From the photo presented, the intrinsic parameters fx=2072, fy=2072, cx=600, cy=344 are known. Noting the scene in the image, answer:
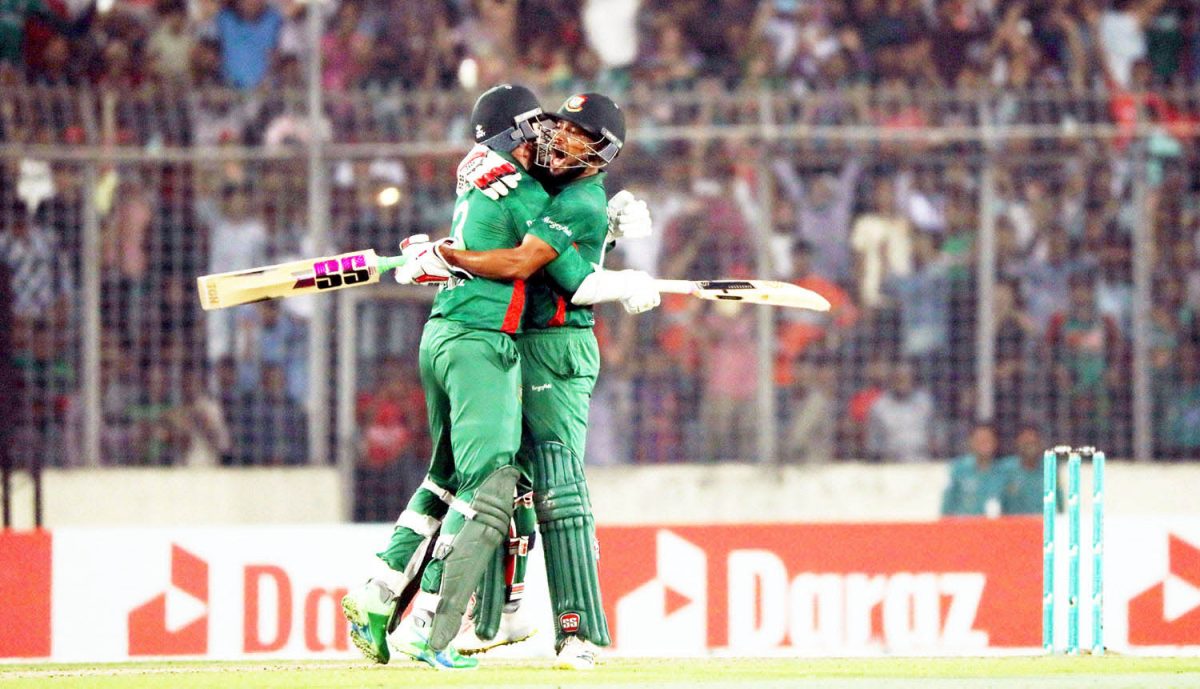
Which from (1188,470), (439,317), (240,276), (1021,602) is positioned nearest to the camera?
(439,317)

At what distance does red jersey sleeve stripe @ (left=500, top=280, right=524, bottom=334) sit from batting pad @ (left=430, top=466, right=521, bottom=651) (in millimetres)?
557

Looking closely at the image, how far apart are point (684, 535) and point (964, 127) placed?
4040 millimetres

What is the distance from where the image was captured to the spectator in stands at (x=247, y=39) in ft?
51.3

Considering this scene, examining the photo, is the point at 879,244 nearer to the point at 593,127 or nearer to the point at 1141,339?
the point at 1141,339

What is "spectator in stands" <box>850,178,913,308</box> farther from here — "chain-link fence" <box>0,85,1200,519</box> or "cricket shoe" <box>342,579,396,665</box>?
Answer: "cricket shoe" <box>342,579,396,665</box>

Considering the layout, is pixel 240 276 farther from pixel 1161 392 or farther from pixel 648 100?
pixel 1161 392

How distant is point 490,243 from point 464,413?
0.68 meters

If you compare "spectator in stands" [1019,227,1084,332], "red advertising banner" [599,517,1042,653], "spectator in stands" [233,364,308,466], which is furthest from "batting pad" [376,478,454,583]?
"spectator in stands" [1019,227,1084,332]

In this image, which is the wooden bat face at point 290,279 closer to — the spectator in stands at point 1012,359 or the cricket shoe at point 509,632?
the cricket shoe at point 509,632

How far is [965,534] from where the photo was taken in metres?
11.1

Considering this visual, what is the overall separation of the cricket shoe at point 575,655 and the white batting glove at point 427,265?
145 cm

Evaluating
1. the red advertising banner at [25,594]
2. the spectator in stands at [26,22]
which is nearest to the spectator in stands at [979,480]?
the red advertising banner at [25,594]

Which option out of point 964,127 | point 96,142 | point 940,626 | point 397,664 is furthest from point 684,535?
point 96,142

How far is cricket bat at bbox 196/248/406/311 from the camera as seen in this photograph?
8453 millimetres
